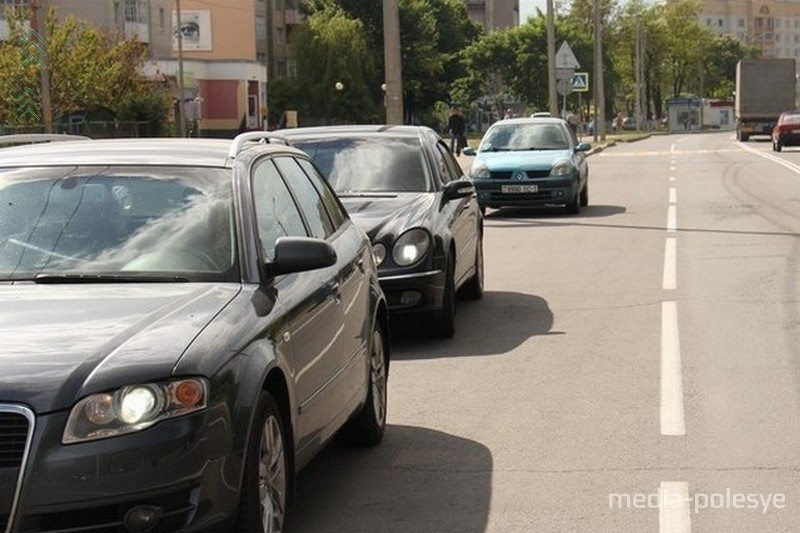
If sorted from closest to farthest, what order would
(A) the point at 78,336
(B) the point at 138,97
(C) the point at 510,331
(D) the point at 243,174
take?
(A) the point at 78,336 → (D) the point at 243,174 → (C) the point at 510,331 → (B) the point at 138,97

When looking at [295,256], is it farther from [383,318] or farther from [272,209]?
[383,318]

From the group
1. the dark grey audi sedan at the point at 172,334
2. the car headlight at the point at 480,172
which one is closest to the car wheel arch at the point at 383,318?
the dark grey audi sedan at the point at 172,334

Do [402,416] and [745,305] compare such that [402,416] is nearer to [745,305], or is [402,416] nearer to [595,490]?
[595,490]

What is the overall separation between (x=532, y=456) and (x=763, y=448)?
1.12m

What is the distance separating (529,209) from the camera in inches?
954

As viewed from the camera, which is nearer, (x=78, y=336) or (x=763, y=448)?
(x=78, y=336)

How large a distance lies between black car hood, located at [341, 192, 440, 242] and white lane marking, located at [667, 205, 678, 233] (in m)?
8.43

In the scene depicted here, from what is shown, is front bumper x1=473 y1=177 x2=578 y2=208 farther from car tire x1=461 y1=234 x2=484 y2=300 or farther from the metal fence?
the metal fence

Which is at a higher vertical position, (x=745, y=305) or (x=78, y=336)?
(x=78, y=336)

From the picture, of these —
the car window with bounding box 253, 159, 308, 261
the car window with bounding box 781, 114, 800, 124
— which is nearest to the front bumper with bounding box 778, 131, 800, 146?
the car window with bounding box 781, 114, 800, 124

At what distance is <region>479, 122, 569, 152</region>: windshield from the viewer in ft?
74.8

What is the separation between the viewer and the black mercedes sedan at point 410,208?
9984 millimetres

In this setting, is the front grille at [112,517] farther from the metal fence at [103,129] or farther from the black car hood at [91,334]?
the metal fence at [103,129]

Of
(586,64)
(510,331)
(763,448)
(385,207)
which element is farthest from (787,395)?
(586,64)
